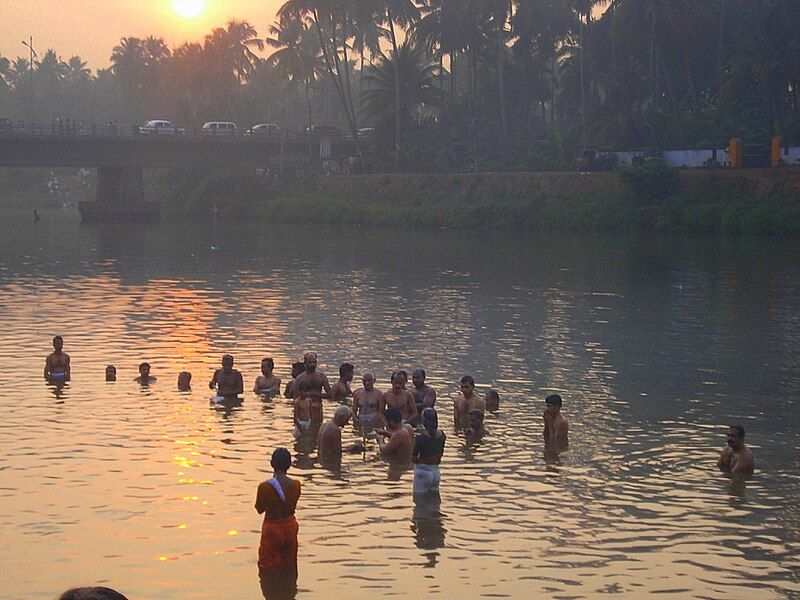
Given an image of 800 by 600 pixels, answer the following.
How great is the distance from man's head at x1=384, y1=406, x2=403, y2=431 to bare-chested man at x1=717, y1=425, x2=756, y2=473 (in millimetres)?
5388

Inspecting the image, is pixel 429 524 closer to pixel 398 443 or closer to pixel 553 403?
pixel 398 443

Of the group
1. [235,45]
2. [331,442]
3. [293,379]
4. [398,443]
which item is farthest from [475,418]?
[235,45]

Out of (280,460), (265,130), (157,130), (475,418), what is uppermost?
(265,130)

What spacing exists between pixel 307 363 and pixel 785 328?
1885 cm

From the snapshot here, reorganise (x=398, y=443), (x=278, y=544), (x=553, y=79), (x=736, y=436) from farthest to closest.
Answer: (x=553, y=79), (x=398, y=443), (x=736, y=436), (x=278, y=544)

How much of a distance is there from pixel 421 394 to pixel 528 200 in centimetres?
6338

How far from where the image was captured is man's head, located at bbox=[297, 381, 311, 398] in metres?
21.4

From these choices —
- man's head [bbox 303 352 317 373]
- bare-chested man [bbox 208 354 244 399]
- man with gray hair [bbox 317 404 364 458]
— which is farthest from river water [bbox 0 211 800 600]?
man's head [bbox 303 352 317 373]

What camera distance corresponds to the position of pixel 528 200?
278 ft

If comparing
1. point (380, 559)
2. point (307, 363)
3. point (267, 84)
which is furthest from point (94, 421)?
point (267, 84)

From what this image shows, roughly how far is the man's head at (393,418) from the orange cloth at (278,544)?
5290mm

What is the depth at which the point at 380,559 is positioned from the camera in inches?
601

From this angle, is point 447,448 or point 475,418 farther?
point 475,418

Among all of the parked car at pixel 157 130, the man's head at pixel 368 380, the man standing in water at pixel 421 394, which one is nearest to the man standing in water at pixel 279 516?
the man's head at pixel 368 380
